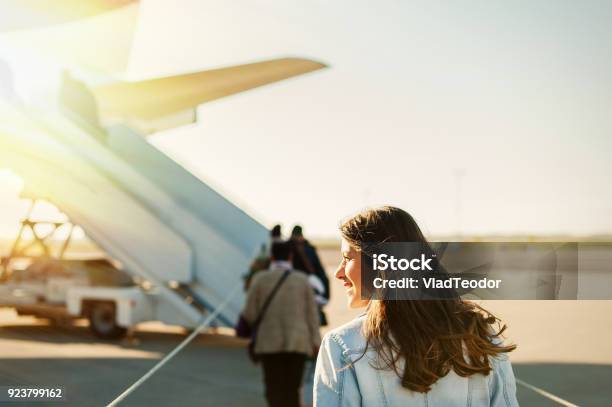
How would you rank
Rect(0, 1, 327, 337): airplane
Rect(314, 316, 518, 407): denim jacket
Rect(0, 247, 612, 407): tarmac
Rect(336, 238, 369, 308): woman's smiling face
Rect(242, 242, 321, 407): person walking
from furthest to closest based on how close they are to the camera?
Rect(0, 1, 327, 337): airplane → Rect(0, 247, 612, 407): tarmac → Rect(242, 242, 321, 407): person walking → Rect(336, 238, 369, 308): woman's smiling face → Rect(314, 316, 518, 407): denim jacket

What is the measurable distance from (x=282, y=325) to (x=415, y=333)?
379cm

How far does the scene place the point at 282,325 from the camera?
5.63 meters

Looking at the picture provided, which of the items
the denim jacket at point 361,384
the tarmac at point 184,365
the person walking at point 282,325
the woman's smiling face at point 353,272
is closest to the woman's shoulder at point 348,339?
the denim jacket at point 361,384

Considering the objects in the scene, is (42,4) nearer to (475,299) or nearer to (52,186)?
(52,186)

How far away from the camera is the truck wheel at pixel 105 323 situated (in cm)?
1103

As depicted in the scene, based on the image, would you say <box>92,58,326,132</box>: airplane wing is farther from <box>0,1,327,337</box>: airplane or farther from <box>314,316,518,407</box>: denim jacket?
<box>314,316,518,407</box>: denim jacket

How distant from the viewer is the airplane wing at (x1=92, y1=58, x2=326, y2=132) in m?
13.3

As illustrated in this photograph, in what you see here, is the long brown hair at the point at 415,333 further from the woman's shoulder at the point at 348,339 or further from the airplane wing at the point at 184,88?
the airplane wing at the point at 184,88

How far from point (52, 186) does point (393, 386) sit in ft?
34.3

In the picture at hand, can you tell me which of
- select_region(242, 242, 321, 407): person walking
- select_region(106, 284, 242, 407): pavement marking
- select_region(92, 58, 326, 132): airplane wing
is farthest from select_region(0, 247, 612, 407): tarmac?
select_region(92, 58, 326, 132): airplane wing

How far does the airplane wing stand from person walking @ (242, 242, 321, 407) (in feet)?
25.8

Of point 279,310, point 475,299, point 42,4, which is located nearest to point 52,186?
point 42,4
